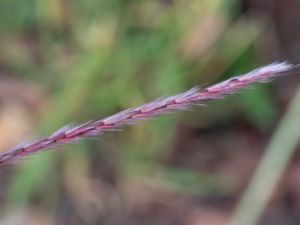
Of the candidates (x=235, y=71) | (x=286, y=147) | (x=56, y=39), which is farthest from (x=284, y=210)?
(x=56, y=39)

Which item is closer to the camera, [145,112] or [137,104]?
[145,112]

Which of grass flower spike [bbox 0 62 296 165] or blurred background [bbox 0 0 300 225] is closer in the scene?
grass flower spike [bbox 0 62 296 165]

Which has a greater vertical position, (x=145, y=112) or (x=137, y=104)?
(x=137, y=104)

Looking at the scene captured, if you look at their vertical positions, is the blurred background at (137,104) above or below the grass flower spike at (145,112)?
above

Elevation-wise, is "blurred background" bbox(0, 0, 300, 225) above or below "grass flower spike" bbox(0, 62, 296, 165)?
above
